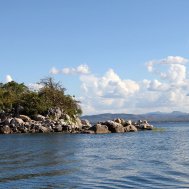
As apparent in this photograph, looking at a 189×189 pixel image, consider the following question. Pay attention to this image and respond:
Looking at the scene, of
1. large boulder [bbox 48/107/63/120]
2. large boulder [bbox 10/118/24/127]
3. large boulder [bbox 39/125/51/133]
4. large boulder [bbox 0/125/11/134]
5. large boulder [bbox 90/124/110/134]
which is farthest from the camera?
large boulder [bbox 48/107/63/120]

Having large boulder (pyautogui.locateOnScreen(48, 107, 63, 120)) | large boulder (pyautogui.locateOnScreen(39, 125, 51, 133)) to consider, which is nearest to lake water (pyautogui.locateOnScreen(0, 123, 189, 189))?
large boulder (pyautogui.locateOnScreen(39, 125, 51, 133))

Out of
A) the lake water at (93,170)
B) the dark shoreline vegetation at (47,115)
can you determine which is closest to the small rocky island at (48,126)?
the dark shoreline vegetation at (47,115)

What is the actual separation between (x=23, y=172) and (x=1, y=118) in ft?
274

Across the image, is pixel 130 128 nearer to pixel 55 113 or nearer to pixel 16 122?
pixel 55 113

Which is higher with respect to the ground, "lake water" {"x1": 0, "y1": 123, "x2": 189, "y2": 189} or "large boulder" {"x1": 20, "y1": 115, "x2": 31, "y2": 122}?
"large boulder" {"x1": 20, "y1": 115, "x2": 31, "y2": 122}

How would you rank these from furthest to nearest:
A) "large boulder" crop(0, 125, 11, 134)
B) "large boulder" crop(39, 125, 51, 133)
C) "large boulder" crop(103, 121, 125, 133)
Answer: "large boulder" crop(103, 121, 125, 133)
"large boulder" crop(39, 125, 51, 133)
"large boulder" crop(0, 125, 11, 134)

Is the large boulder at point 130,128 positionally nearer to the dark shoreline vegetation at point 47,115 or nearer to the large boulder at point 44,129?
the dark shoreline vegetation at point 47,115

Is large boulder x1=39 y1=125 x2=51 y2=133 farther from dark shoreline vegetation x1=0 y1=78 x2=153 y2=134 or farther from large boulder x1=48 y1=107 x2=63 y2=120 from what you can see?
large boulder x1=48 y1=107 x2=63 y2=120

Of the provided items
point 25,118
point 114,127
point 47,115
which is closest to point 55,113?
point 47,115

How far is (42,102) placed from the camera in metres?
121

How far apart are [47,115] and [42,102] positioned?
4.10 m

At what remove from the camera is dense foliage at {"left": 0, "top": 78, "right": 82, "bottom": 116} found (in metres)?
121

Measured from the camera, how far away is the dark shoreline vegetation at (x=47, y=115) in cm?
10931

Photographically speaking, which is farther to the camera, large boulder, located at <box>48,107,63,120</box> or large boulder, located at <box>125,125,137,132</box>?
large boulder, located at <box>48,107,63,120</box>
